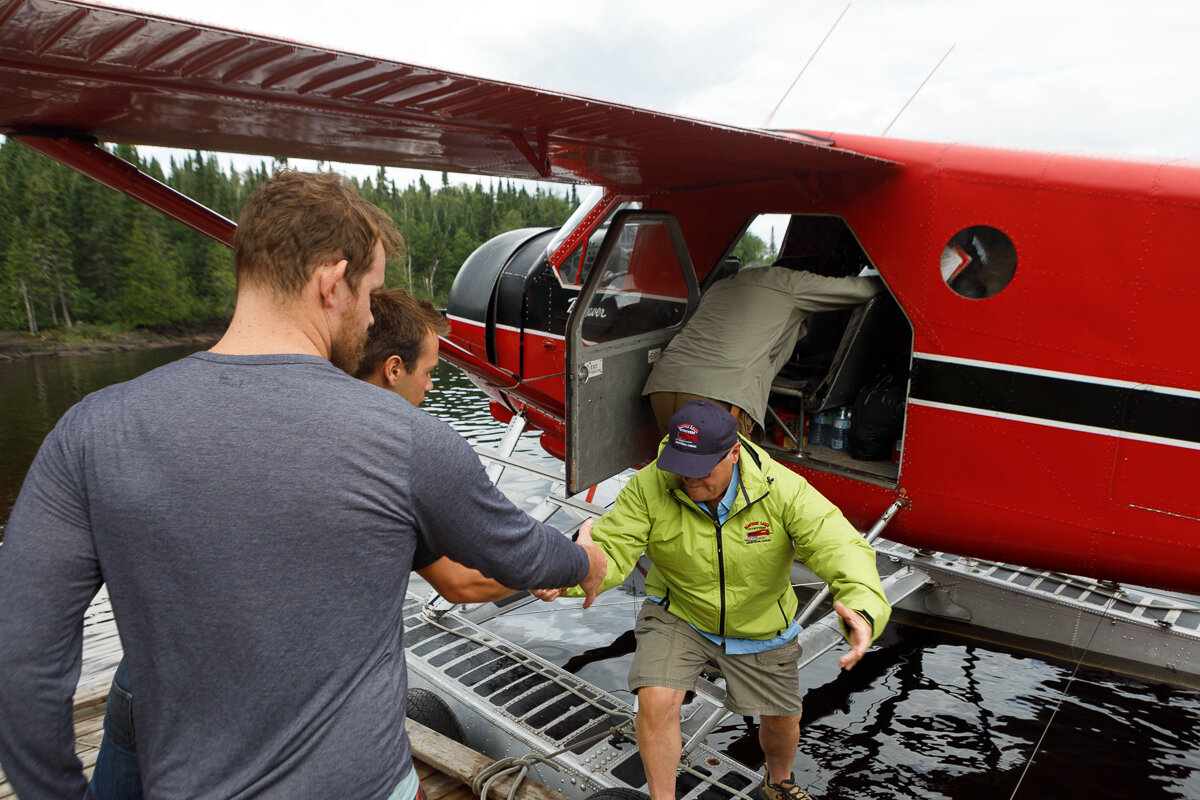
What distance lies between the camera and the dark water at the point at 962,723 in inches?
175

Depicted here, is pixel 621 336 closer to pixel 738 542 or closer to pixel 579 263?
pixel 579 263

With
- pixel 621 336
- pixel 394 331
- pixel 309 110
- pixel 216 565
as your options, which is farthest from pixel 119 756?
pixel 621 336

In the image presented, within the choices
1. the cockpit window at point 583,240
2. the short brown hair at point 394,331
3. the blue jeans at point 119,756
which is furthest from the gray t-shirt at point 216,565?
the cockpit window at point 583,240

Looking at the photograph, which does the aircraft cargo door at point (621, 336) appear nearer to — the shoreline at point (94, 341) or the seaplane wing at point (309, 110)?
the seaplane wing at point (309, 110)

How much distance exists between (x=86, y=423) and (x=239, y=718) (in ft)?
1.70

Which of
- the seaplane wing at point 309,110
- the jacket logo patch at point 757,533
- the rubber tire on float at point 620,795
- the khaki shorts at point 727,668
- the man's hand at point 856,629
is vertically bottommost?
the rubber tire on float at point 620,795

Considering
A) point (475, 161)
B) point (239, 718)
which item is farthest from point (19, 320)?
point (239, 718)

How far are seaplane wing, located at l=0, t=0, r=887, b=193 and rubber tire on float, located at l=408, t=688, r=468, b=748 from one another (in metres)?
3.11

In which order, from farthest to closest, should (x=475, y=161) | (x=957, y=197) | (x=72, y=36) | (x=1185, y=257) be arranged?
(x=475, y=161) < (x=957, y=197) < (x=1185, y=257) < (x=72, y=36)

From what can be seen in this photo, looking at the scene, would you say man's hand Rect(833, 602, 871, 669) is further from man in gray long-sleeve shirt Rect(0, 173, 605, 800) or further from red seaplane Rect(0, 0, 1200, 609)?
red seaplane Rect(0, 0, 1200, 609)

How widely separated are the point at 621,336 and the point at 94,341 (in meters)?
53.9

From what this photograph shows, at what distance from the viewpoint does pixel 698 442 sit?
9.79 ft

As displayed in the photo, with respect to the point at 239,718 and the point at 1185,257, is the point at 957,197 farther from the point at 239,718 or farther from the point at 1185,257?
the point at 239,718

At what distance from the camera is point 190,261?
202 feet
